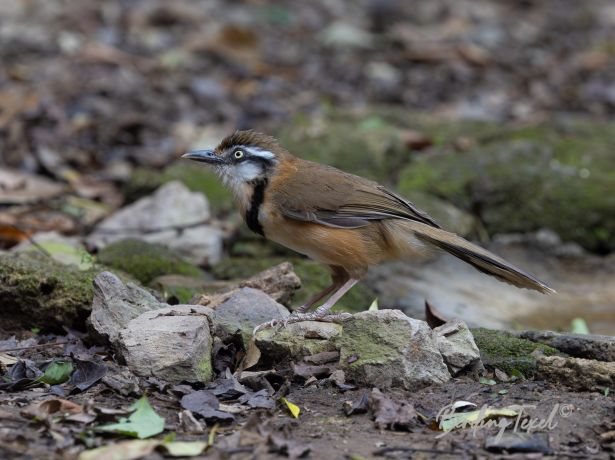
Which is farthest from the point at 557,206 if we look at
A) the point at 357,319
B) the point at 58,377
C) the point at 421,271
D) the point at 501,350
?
the point at 58,377

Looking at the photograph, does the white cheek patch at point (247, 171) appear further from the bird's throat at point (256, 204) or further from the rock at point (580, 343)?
the rock at point (580, 343)

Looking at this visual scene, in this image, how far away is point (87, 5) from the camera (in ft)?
44.6

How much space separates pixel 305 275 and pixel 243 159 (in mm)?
1065

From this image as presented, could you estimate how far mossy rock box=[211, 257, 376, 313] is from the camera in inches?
242

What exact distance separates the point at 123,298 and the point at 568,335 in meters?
2.29

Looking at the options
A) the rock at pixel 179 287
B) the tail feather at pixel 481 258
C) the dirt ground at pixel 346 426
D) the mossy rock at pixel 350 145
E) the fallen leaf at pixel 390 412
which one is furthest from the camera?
the mossy rock at pixel 350 145

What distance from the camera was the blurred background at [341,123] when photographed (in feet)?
23.4

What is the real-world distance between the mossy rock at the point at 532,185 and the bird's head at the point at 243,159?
2.37m

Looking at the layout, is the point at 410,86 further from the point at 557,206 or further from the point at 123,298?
the point at 123,298

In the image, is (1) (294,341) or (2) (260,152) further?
(2) (260,152)

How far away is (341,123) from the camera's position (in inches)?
393

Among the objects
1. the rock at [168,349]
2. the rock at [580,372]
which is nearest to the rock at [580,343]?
the rock at [580,372]

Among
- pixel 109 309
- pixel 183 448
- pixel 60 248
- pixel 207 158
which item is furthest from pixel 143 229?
pixel 183 448

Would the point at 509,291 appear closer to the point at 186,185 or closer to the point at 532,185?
the point at 532,185
